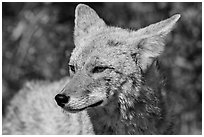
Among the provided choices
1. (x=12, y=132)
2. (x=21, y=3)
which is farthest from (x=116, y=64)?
(x=21, y=3)

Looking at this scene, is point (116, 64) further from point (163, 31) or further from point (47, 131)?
point (47, 131)

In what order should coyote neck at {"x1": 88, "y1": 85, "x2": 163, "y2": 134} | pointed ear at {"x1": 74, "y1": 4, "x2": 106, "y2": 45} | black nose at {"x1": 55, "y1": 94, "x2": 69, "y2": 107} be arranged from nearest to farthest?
black nose at {"x1": 55, "y1": 94, "x2": 69, "y2": 107}, coyote neck at {"x1": 88, "y1": 85, "x2": 163, "y2": 134}, pointed ear at {"x1": 74, "y1": 4, "x2": 106, "y2": 45}

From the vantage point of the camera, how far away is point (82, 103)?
4.66 meters

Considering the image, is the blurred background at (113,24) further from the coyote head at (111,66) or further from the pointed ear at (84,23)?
the coyote head at (111,66)

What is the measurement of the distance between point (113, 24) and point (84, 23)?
3459 millimetres

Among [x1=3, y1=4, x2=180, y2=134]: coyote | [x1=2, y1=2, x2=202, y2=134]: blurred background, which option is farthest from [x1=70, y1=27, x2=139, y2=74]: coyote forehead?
[x1=2, y1=2, x2=202, y2=134]: blurred background

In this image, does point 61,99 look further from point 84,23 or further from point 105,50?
point 84,23

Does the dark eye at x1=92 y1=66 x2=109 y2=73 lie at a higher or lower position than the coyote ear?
lower

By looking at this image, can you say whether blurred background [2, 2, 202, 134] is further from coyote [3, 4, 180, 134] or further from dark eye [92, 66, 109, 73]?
dark eye [92, 66, 109, 73]

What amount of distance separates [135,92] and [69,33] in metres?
4.38

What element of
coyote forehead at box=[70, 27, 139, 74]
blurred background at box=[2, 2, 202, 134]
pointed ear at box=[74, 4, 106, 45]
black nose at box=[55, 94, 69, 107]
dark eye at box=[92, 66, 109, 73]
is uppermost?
pointed ear at box=[74, 4, 106, 45]

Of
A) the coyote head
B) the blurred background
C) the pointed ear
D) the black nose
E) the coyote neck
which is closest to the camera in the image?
the black nose

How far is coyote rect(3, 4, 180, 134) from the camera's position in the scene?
471 centimetres

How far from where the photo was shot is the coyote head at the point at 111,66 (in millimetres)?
4680
